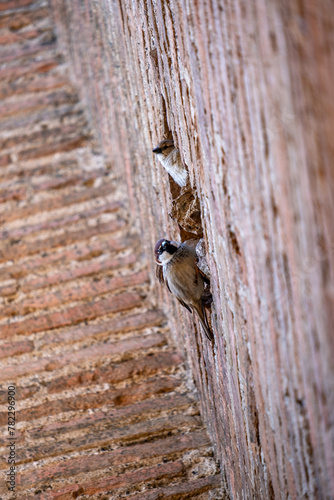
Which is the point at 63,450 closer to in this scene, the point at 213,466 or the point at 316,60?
the point at 213,466

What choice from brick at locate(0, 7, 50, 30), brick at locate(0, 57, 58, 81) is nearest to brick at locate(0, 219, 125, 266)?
brick at locate(0, 57, 58, 81)

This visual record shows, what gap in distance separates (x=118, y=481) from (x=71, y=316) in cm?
91

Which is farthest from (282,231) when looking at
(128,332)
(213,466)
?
(128,332)

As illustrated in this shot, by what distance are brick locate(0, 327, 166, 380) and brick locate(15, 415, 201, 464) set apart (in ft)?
1.24

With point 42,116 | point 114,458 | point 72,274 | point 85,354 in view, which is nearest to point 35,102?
point 42,116

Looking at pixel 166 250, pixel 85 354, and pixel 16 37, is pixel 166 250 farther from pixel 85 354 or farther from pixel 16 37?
pixel 16 37

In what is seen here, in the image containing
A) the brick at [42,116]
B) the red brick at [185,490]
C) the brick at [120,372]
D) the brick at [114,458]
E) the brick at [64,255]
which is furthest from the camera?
the brick at [42,116]

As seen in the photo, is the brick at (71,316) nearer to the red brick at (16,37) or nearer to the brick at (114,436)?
the brick at (114,436)

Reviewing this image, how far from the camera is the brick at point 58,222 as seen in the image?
2852 millimetres

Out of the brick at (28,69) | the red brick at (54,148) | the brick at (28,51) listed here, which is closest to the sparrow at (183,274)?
the red brick at (54,148)

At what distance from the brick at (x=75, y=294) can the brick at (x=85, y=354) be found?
0.98 ft

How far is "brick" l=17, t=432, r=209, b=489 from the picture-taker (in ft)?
6.22

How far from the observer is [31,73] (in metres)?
3.48

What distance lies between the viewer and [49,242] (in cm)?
280
